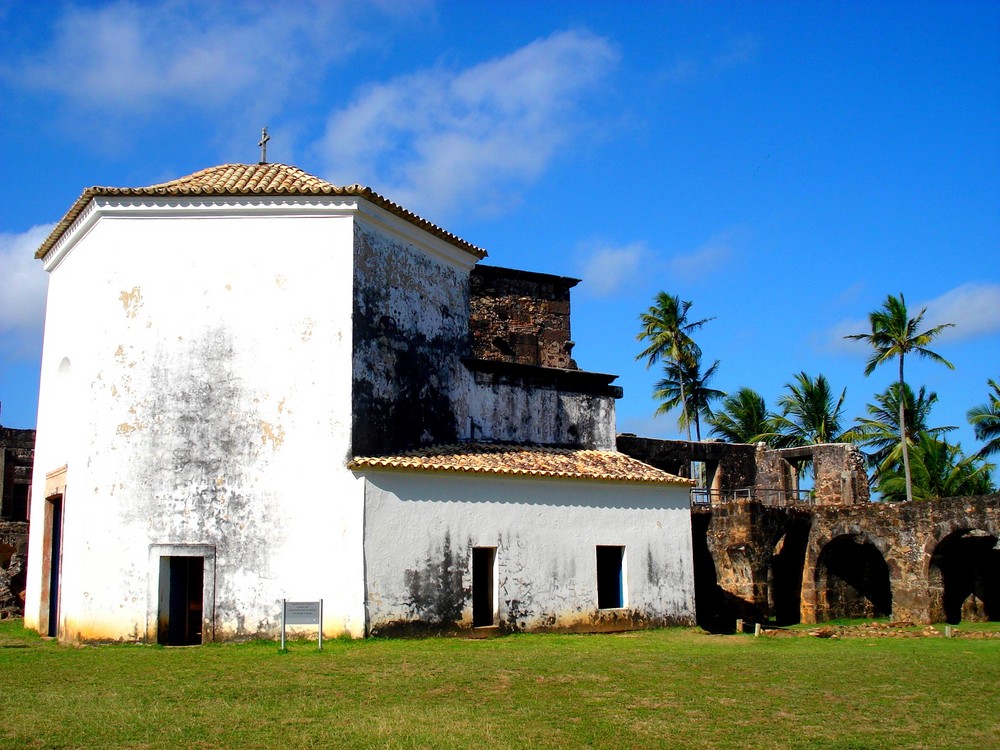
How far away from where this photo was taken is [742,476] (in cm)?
3189

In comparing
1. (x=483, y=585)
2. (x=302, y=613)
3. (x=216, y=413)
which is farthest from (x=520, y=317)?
(x=302, y=613)

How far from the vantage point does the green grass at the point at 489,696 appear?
934cm

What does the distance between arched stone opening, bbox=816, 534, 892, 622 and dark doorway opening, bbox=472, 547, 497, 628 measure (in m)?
12.9

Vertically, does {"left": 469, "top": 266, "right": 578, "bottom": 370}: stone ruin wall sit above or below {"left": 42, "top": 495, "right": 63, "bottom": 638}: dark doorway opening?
above

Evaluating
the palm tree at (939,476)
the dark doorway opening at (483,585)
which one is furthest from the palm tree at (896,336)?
the dark doorway opening at (483,585)

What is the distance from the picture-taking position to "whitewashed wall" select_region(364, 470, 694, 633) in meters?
17.5

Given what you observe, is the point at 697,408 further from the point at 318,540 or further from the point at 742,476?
the point at 318,540

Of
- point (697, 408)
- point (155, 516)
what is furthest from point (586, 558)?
point (697, 408)

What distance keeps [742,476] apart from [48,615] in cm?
2112

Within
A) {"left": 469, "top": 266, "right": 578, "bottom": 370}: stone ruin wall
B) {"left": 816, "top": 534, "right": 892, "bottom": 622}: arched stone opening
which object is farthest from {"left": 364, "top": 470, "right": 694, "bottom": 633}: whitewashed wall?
{"left": 816, "top": 534, "right": 892, "bottom": 622}: arched stone opening

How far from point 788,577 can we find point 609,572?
9.84 m

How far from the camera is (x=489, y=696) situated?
11570mm

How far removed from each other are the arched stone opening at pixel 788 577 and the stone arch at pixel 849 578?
1.41ft

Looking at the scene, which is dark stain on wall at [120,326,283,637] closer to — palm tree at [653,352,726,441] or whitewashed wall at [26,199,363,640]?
whitewashed wall at [26,199,363,640]
